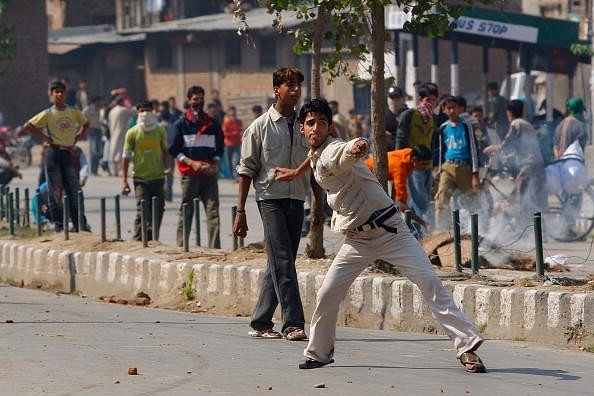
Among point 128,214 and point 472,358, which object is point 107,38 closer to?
point 128,214

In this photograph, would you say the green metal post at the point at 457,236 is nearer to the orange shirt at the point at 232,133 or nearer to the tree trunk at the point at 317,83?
the tree trunk at the point at 317,83

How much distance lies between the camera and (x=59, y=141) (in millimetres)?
17094

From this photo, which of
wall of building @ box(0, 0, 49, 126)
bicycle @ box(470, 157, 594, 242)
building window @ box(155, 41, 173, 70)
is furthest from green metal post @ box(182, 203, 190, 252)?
wall of building @ box(0, 0, 49, 126)

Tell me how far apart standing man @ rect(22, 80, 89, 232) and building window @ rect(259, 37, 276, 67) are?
28.0 meters

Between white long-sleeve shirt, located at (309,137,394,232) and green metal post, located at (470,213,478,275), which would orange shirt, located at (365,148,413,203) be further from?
white long-sleeve shirt, located at (309,137,394,232)

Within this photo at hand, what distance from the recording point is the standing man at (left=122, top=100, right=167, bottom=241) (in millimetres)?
16312

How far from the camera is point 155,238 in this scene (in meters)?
15.5

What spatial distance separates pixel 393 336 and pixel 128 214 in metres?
12.5

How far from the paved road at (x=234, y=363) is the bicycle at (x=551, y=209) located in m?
6.75

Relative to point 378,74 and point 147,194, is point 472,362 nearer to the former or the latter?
point 378,74

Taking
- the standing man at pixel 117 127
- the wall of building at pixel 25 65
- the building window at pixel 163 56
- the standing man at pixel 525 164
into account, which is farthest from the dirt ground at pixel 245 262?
the wall of building at pixel 25 65

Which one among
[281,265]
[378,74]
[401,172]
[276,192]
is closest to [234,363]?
[281,265]

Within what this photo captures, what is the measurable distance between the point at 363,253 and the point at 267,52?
36982mm

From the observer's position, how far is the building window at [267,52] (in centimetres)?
4516
